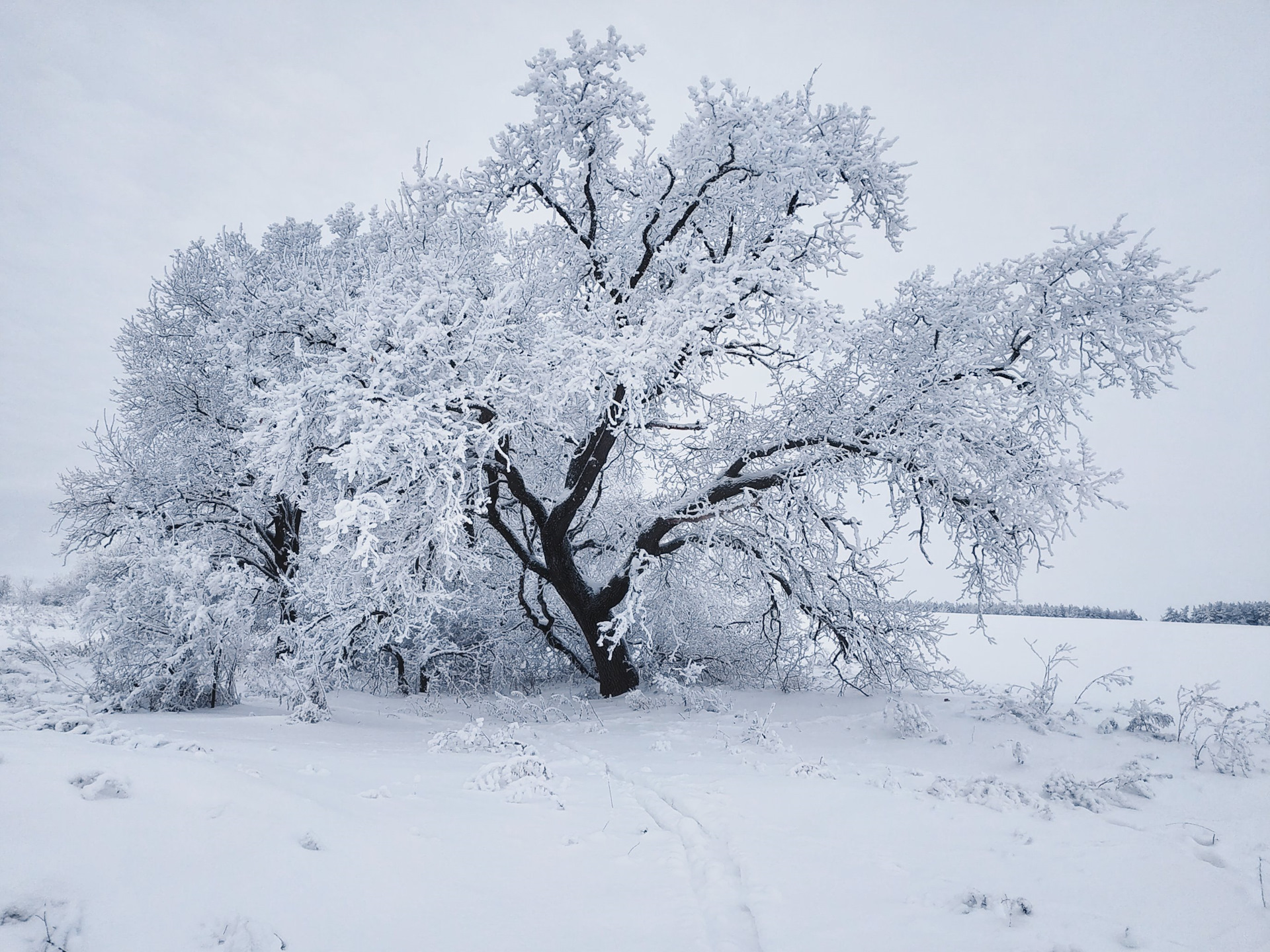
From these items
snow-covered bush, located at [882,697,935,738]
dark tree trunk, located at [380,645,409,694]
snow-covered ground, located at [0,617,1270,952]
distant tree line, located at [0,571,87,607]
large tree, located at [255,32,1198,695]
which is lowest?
distant tree line, located at [0,571,87,607]

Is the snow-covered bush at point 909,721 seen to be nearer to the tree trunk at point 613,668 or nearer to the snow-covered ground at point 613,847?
the snow-covered ground at point 613,847

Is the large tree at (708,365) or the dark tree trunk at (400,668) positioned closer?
the large tree at (708,365)

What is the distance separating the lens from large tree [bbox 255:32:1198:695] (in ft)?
25.2

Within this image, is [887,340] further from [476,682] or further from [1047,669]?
[476,682]

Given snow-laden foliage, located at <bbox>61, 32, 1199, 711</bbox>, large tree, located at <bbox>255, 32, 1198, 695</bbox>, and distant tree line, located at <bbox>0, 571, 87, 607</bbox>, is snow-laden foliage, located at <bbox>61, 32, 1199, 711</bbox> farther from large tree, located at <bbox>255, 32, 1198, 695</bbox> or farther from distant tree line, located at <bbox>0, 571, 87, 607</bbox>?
distant tree line, located at <bbox>0, 571, 87, 607</bbox>

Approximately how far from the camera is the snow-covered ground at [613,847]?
2.48 meters

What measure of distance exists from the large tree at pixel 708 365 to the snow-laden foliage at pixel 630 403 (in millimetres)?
47

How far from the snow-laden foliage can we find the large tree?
0.05 metres

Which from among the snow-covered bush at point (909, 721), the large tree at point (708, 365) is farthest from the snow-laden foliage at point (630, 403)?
the snow-covered bush at point (909, 721)

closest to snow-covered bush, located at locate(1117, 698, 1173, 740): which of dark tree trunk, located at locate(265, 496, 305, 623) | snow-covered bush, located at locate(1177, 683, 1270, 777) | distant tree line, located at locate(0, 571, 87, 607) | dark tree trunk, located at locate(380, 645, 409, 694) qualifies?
snow-covered bush, located at locate(1177, 683, 1270, 777)

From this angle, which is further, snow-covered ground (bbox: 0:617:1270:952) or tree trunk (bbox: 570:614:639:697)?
tree trunk (bbox: 570:614:639:697)

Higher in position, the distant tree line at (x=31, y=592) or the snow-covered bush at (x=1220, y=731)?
the snow-covered bush at (x=1220, y=731)

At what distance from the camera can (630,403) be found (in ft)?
24.8

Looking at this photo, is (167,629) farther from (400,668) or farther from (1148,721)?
(1148,721)
